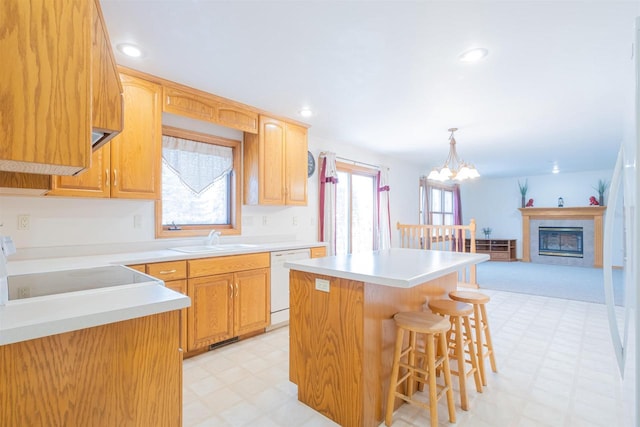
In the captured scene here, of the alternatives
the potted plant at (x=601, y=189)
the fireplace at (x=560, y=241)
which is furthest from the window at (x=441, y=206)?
the potted plant at (x=601, y=189)

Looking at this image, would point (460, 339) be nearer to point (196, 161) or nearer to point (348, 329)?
Result: point (348, 329)

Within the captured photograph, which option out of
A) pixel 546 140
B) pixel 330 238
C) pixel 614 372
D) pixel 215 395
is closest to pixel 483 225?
pixel 546 140

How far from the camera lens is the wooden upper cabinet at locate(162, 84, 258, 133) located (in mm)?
2722

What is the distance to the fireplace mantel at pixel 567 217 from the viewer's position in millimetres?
7430

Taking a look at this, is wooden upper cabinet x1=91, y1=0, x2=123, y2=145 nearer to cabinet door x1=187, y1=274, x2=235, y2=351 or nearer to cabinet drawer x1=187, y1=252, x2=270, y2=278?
cabinet drawer x1=187, y1=252, x2=270, y2=278

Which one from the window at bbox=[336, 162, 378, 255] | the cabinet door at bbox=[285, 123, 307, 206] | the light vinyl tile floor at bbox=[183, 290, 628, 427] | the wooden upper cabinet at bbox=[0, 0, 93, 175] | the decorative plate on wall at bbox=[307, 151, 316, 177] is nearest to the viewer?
the wooden upper cabinet at bbox=[0, 0, 93, 175]

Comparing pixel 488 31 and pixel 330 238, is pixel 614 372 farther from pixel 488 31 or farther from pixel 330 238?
pixel 330 238

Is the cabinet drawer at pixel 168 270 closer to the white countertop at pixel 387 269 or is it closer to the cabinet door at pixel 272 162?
→ the white countertop at pixel 387 269

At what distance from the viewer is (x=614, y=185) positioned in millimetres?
1240

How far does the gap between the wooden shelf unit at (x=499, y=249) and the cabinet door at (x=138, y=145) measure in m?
8.38

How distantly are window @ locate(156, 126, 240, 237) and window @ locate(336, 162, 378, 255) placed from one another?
5.87ft

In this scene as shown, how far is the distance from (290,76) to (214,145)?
124 cm

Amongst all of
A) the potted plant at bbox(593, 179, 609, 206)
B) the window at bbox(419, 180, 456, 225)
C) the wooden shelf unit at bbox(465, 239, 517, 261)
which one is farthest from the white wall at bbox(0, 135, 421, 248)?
the potted plant at bbox(593, 179, 609, 206)

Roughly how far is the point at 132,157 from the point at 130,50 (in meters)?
0.78
